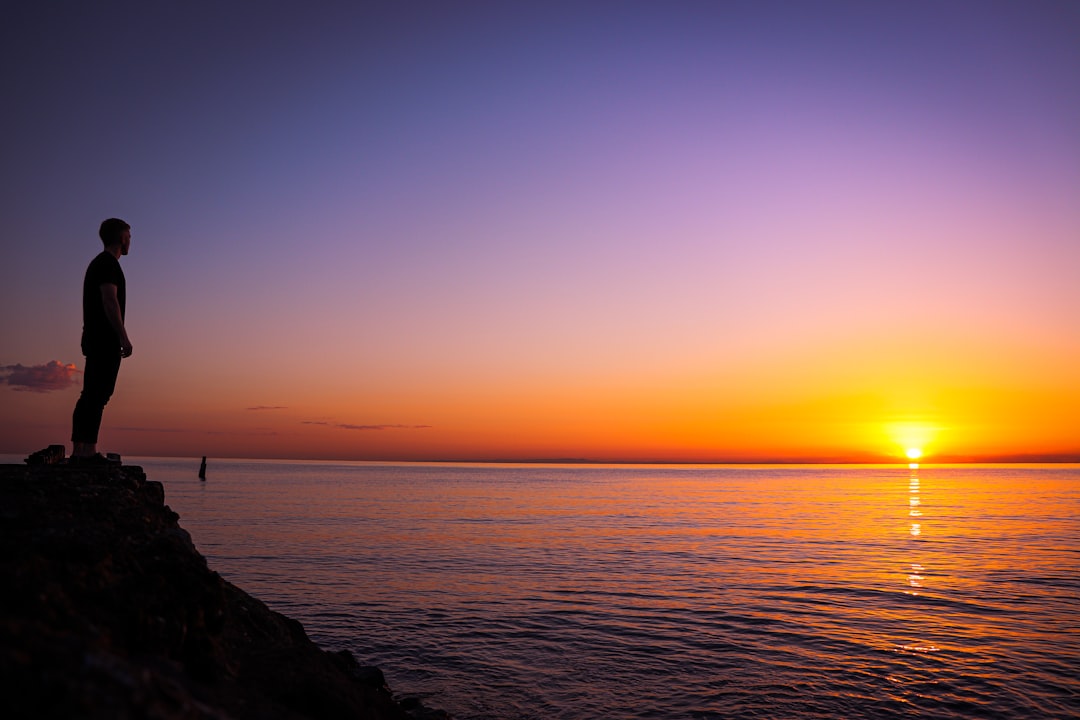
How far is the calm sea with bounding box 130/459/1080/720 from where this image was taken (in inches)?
474

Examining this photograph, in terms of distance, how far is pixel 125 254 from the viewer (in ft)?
28.8

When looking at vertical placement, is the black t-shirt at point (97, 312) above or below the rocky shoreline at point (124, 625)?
above

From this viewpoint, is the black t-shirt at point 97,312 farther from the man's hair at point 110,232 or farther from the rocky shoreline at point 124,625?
the rocky shoreline at point 124,625

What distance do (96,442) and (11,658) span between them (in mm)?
6211

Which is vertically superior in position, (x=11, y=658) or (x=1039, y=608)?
(x=11, y=658)

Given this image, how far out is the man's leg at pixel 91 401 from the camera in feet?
27.3

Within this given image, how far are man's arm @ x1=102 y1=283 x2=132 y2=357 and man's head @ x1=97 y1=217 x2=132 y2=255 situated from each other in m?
0.66

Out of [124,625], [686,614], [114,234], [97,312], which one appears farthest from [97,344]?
[686,614]

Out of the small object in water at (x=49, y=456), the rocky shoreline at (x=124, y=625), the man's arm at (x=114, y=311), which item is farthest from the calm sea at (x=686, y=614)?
the man's arm at (x=114, y=311)

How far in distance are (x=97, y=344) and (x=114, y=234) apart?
4.90ft

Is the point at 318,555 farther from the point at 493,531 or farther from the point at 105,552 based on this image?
the point at 105,552

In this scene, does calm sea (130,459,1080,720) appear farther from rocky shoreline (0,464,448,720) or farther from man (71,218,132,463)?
man (71,218,132,463)

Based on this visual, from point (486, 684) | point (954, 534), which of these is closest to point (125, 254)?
point (486, 684)

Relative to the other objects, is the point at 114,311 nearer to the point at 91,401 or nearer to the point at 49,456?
the point at 91,401
